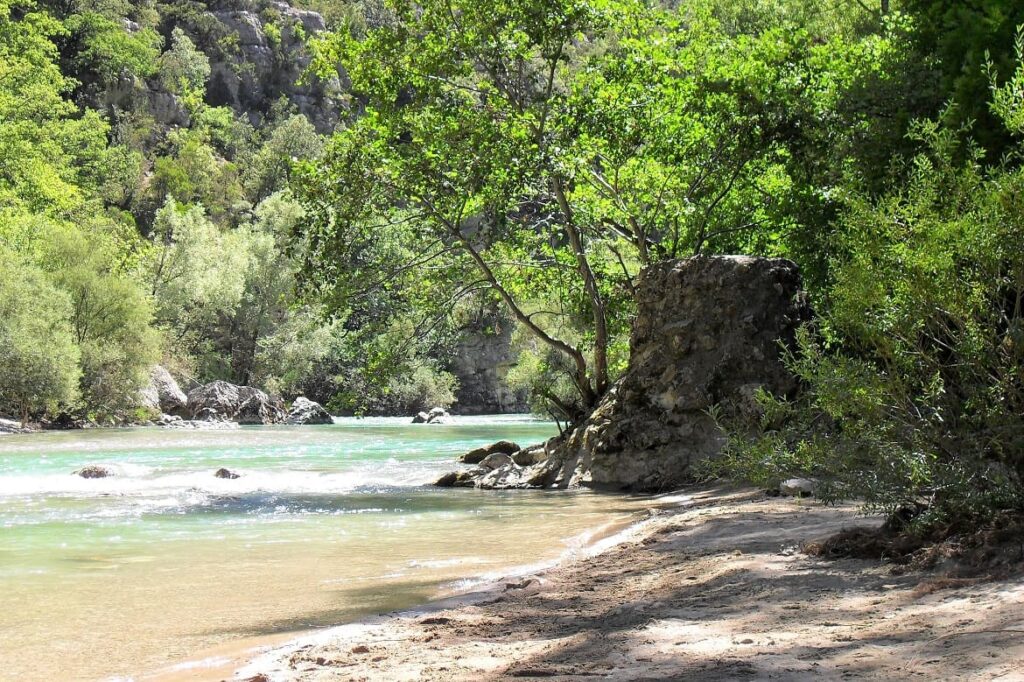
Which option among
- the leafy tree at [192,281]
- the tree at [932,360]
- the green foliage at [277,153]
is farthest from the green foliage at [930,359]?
the green foliage at [277,153]

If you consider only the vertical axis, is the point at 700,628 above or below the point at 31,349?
below

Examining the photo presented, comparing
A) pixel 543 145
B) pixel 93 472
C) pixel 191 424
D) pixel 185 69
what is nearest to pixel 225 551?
pixel 543 145

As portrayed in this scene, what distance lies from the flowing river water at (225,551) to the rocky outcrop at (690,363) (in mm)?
1163

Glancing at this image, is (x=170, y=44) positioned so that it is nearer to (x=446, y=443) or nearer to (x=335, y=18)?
(x=335, y=18)

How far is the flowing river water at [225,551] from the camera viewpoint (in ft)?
17.0

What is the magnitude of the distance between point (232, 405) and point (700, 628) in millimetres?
40824

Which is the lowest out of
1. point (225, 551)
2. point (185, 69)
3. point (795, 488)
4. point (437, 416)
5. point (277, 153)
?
point (437, 416)

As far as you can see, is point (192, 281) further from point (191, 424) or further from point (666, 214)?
point (666, 214)

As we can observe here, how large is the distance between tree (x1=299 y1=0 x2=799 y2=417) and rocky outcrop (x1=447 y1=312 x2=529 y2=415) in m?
42.4

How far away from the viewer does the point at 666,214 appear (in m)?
15.8

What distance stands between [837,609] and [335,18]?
369 ft

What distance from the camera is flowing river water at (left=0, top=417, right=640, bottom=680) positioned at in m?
5.19

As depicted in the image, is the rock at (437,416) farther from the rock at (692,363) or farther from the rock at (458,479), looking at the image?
the rock at (692,363)

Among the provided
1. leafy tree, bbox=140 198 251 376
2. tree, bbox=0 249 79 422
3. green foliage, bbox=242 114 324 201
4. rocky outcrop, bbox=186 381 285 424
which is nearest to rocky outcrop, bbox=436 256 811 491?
tree, bbox=0 249 79 422
